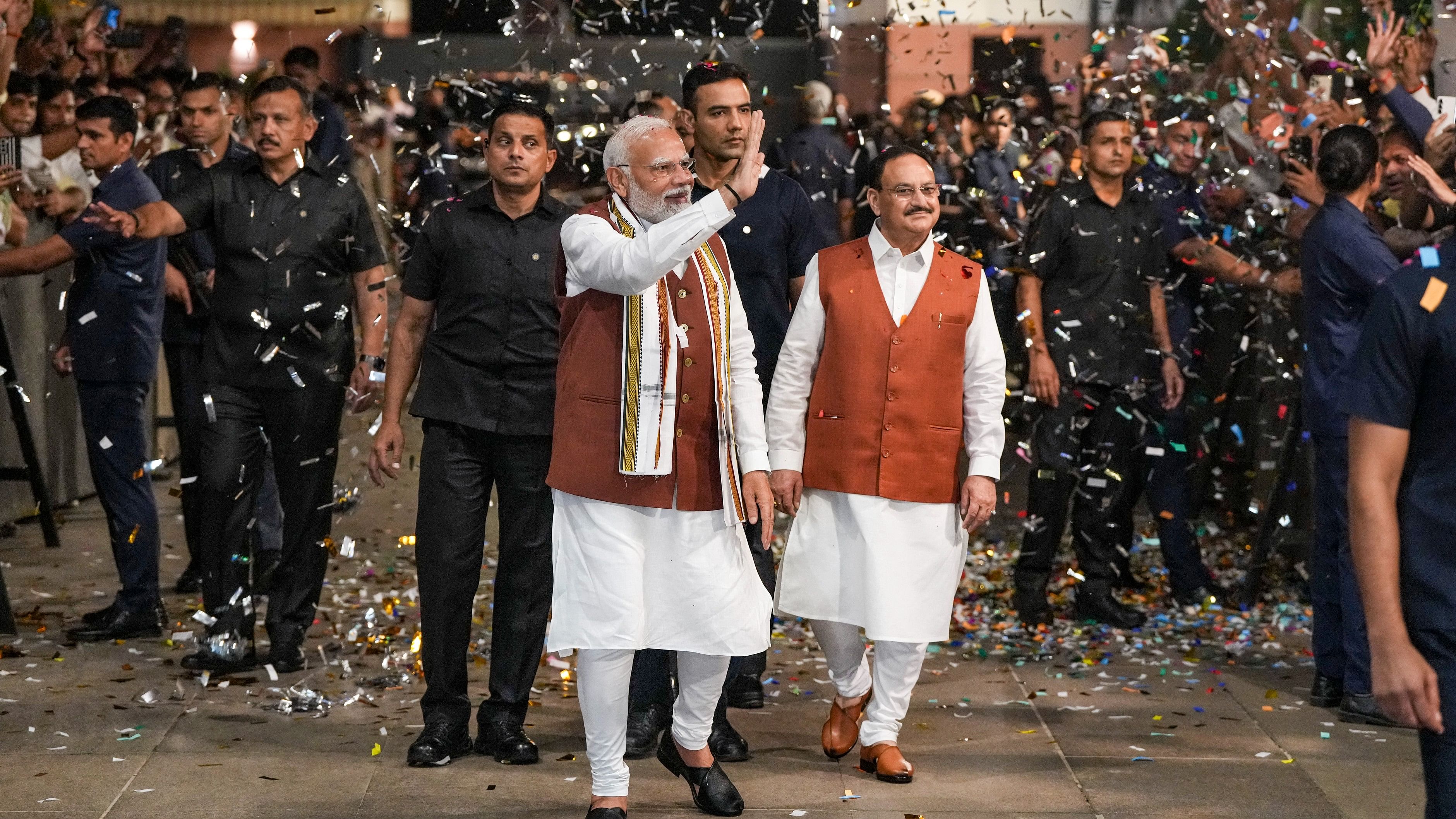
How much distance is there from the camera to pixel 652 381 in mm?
4191

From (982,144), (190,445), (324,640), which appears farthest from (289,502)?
(982,144)

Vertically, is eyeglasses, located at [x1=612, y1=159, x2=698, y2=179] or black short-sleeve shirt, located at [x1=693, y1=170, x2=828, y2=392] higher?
eyeglasses, located at [x1=612, y1=159, x2=698, y2=179]

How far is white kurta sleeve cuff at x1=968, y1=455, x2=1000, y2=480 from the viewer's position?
4812mm

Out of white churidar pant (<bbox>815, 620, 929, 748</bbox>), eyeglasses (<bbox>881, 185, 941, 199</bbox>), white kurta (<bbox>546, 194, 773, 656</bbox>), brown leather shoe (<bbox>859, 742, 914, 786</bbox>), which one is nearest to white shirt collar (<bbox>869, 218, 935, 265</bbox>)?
eyeglasses (<bbox>881, 185, 941, 199</bbox>)

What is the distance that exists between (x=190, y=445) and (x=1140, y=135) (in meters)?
5.18

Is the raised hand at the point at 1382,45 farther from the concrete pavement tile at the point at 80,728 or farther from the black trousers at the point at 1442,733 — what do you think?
the concrete pavement tile at the point at 80,728

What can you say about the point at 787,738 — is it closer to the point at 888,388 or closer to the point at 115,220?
the point at 888,388

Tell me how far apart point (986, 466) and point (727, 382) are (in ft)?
2.98

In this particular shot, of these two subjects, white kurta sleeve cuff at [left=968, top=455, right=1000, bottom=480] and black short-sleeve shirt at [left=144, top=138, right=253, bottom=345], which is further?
black short-sleeve shirt at [left=144, top=138, right=253, bottom=345]

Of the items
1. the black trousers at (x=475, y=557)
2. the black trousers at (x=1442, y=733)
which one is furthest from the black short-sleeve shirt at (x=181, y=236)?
the black trousers at (x=1442, y=733)

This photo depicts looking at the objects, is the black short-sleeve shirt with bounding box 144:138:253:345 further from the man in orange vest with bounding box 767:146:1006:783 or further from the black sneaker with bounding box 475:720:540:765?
the man in orange vest with bounding box 767:146:1006:783

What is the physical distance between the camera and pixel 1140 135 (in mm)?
9078

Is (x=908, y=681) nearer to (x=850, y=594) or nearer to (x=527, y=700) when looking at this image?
(x=850, y=594)

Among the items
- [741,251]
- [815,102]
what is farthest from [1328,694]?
[815,102]
